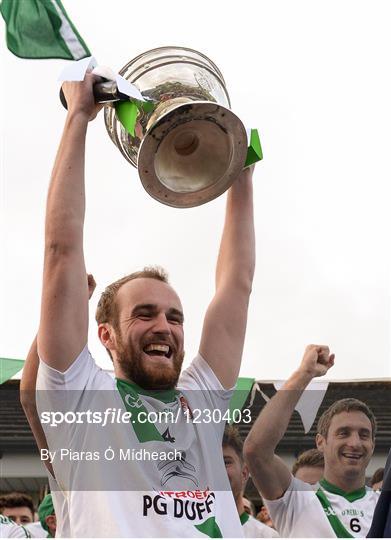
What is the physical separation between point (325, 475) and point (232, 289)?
1975 millimetres

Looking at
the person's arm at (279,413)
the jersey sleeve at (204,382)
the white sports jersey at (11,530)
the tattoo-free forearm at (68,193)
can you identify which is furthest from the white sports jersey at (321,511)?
the tattoo-free forearm at (68,193)

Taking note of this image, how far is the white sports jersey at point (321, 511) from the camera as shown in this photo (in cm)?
434

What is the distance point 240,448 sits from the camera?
4695mm

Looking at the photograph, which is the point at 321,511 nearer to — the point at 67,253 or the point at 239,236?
the point at 239,236

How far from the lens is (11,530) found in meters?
5.10

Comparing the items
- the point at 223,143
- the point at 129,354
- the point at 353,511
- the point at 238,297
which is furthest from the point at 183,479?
the point at 353,511

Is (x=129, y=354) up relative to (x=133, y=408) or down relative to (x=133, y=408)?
up

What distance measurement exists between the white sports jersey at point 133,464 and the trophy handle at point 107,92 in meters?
0.93

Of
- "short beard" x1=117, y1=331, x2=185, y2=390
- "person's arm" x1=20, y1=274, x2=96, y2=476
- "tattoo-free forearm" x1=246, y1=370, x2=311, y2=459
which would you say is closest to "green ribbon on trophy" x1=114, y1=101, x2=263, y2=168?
"person's arm" x1=20, y1=274, x2=96, y2=476

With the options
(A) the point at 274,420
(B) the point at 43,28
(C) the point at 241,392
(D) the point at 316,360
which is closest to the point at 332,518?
(A) the point at 274,420

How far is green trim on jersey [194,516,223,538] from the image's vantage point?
2771 mm

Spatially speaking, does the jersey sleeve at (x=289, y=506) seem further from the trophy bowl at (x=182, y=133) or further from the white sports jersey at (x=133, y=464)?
the trophy bowl at (x=182, y=133)

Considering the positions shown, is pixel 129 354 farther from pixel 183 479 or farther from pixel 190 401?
pixel 183 479

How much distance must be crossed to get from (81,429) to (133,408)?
207mm
